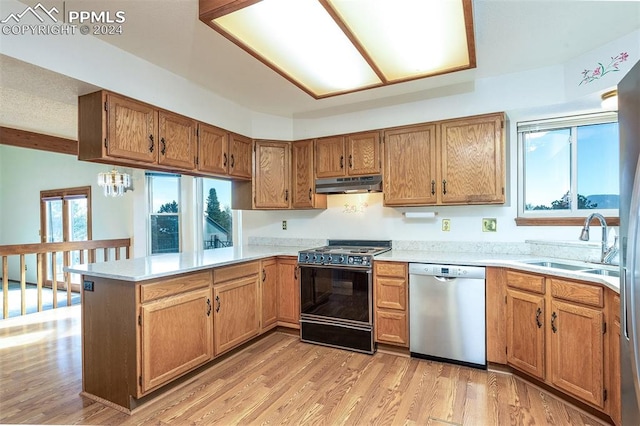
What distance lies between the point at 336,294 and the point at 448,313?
1.02 m

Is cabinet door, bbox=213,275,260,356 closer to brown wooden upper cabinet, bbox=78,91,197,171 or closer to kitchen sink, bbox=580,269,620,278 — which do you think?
brown wooden upper cabinet, bbox=78,91,197,171

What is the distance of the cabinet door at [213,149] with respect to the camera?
122 inches

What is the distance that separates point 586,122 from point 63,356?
16.9ft

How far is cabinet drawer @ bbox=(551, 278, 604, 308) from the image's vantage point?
1895mm

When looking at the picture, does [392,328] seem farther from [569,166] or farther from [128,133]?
[128,133]

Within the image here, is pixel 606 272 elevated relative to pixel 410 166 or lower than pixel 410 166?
lower

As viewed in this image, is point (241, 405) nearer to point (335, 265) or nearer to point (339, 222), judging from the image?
point (335, 265)

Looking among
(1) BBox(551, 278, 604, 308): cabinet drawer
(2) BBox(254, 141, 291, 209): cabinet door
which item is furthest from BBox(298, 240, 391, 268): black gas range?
(1) BBox(551, 278, 604, 308): cabinet drawer

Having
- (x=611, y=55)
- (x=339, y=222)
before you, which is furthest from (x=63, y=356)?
(x=611, y=55)

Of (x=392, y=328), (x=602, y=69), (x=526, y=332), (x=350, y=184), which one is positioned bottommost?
(x=392, y=328)

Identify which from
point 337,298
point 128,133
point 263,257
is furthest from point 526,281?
point 128,133

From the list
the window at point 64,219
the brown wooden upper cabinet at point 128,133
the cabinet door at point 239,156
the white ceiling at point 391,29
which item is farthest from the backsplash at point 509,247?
the window at point 64,219

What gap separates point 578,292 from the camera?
200 cm

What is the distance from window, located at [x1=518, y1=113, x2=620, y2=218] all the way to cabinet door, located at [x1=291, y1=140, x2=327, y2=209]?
2.09m
